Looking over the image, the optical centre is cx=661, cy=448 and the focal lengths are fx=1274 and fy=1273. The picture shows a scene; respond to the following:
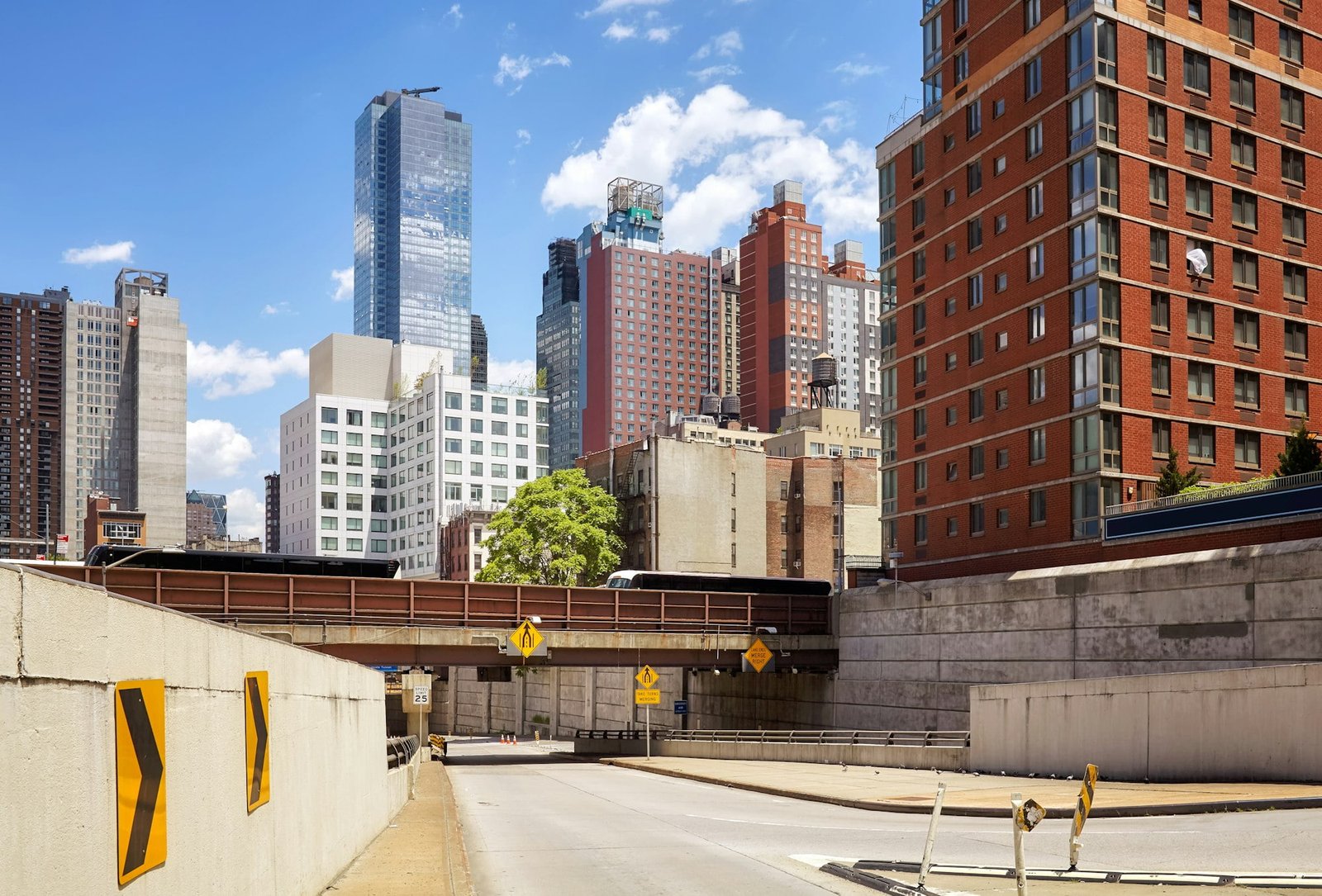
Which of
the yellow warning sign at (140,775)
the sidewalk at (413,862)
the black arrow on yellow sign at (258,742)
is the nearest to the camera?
the yellow warning sign at (140,775)

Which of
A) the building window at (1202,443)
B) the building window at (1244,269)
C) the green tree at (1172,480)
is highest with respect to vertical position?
the building window at (1244,269)

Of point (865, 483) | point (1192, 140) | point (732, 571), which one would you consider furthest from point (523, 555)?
point (1192, 140)

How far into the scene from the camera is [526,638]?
49.0m

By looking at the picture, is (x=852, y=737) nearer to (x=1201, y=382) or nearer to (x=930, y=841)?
(x=1201, y=382)

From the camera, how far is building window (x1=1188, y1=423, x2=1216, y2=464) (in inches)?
2055

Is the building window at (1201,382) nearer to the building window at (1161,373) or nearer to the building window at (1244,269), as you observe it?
the building window at (1161,373)

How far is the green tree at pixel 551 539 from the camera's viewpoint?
94.8 meters

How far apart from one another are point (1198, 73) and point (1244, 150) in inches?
155

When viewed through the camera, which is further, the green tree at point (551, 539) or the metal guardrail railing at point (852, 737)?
the green tree at point (551, 539)

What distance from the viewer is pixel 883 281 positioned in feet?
220

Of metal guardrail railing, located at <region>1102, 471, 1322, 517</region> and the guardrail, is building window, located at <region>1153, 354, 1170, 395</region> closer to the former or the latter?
metal guardrail railing, located at <region>1102, 471, 1322, 517</region>

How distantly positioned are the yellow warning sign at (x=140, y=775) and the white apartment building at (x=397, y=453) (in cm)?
14420

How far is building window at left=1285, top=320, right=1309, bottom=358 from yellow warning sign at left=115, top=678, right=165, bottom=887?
2237 inches

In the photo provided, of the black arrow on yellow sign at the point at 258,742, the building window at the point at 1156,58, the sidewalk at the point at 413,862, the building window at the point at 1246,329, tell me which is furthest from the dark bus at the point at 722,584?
the black arrow on yellow sign at the point at 258,742
